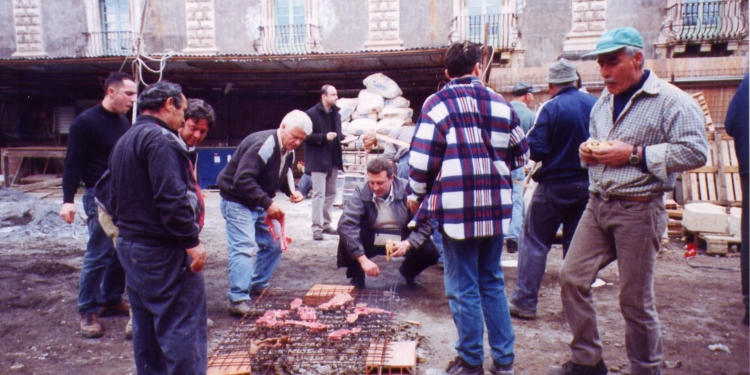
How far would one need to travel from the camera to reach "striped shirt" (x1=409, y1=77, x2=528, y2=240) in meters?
2.90

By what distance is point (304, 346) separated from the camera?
3385mm

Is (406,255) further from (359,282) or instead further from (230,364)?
(230,364)

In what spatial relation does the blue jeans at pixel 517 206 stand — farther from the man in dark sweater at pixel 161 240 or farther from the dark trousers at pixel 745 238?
the man in dark sweater at pixel 161 240

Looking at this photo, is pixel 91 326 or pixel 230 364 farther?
pixel 91 326

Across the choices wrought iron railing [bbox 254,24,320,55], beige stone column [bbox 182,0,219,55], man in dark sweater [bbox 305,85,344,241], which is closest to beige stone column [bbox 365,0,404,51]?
wrought iron railing [bbox 254,24,320,55]

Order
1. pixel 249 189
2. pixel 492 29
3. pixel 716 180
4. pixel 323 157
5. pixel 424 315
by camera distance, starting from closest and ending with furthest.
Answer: pixel 249 189 → pixel 424 315 → pixel 323 157 → pixel 716 180 → pixel 492 29

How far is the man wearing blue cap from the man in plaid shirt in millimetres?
478

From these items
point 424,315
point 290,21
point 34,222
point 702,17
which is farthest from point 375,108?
point 702,17

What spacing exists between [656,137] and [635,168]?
7.6 inches

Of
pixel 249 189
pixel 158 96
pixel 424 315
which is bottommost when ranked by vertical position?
pixel 424 315

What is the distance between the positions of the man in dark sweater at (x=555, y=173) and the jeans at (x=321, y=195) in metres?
3.80

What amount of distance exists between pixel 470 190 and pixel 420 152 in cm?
36

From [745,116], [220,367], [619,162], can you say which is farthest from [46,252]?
[745,116]

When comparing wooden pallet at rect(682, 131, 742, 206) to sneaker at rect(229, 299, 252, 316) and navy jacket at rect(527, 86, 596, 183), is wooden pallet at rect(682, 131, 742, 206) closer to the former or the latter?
navy jacket at rect(527, 86, 596, 183)
